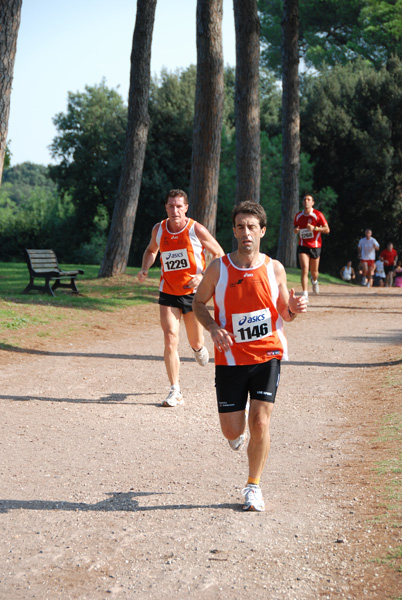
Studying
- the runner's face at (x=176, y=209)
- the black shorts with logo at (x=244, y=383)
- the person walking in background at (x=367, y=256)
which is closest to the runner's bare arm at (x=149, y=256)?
the runner's face at (x=176, y=209)

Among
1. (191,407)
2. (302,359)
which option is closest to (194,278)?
(191,407)

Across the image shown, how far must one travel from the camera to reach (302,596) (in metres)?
3.52

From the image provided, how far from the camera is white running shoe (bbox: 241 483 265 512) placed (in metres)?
4.70

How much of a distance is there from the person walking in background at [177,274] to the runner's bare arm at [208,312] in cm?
280

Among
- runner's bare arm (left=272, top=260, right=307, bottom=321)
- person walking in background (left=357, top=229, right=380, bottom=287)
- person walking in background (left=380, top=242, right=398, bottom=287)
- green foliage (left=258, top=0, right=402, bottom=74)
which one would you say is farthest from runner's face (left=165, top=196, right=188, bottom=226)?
green foliage (left=258, top=0, right=402, bottom=74)

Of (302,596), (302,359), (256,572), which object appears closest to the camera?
(302,596)

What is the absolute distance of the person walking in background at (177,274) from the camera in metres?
7.86

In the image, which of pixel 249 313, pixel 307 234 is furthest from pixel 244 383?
pixel 307 234

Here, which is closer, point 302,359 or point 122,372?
point 122,372

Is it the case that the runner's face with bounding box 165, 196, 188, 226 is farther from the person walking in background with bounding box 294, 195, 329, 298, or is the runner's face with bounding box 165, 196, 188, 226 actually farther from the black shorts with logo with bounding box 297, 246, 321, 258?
the black shorts with logo with bounding box 297, 246, 321, 258

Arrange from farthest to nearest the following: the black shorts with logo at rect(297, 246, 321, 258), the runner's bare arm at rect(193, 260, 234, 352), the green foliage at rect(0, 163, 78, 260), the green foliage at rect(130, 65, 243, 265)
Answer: the green foliage at rect(0, 163, 78, 260) < the green foliage at rect(130, 65, 243, 265) < the black shorts with logo at rect(297, 246, 321, 258) < the runner's bare arm at rect(193, 260, 234, 352)

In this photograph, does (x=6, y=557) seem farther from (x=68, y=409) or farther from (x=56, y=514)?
(x=68, y=409)

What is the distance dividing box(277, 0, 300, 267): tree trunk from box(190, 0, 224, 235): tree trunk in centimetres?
936

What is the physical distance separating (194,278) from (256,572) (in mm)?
4424
